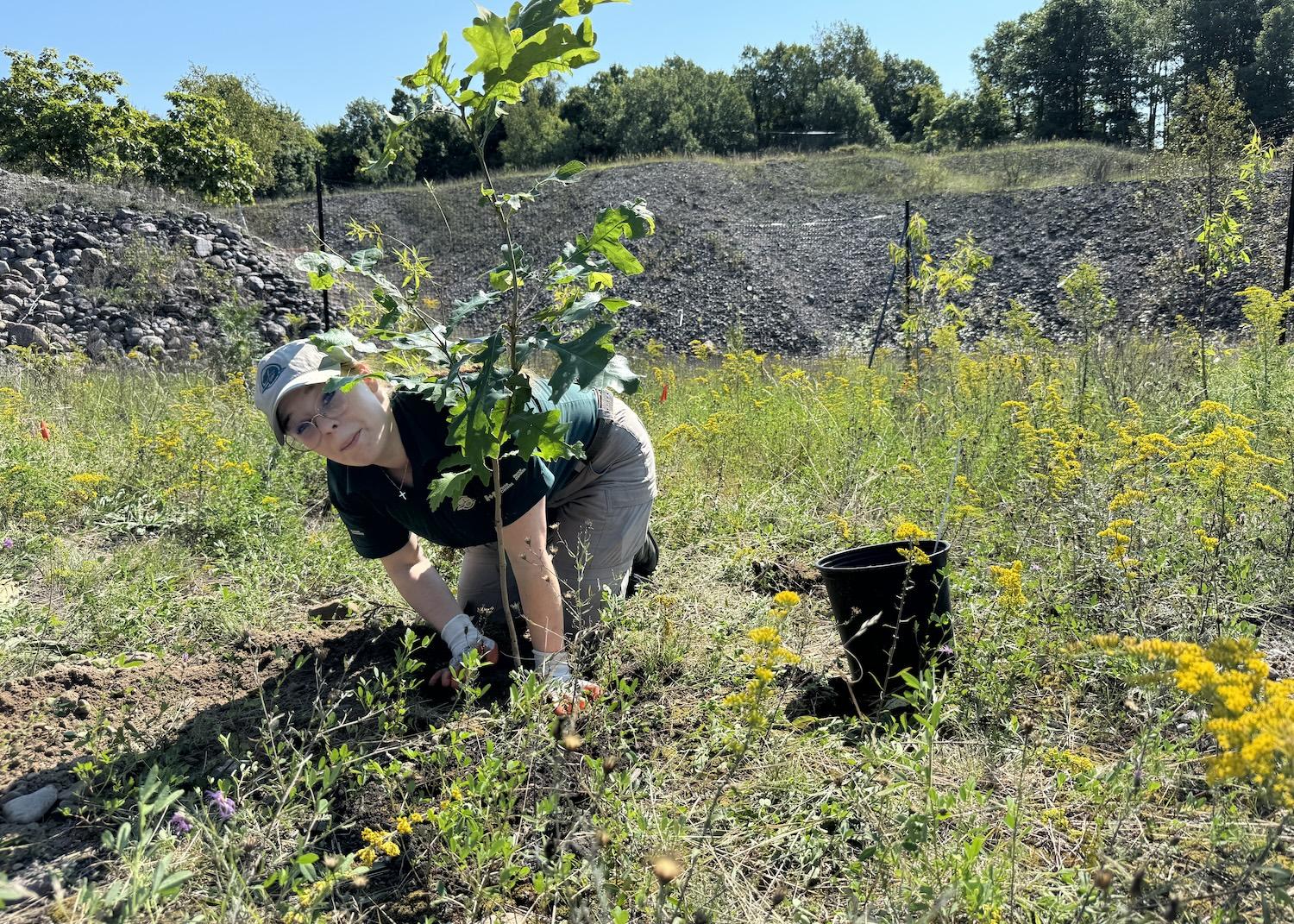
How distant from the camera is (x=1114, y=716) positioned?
2.11 meters

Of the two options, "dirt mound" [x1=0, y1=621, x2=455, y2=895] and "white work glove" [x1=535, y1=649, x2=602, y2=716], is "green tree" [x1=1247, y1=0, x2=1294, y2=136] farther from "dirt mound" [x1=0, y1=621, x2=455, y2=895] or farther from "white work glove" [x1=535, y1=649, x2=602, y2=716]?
"dirt mound" [x1=0, y1=621, x2=455, y2=895]

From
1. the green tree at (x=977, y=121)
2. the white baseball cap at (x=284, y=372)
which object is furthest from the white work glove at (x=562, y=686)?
the green tree at (x=977, y=121)

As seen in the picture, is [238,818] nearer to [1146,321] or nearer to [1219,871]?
[1219,871]

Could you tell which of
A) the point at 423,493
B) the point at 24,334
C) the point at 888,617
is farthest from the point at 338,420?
the point at 24,334

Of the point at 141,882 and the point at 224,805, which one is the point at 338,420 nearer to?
the point at 224,805

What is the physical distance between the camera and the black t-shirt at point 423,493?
2.24m

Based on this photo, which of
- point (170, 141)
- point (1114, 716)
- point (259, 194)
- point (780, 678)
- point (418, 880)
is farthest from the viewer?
point (259, 194)

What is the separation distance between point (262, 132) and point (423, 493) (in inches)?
1695

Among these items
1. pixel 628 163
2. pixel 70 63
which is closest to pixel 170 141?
pixel 70 63

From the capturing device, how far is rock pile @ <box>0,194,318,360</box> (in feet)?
39.5

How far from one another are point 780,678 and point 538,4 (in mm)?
1968

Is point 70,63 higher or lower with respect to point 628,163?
higher

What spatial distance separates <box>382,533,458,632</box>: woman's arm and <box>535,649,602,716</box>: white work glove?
1.09 ft

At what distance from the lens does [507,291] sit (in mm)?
1876
